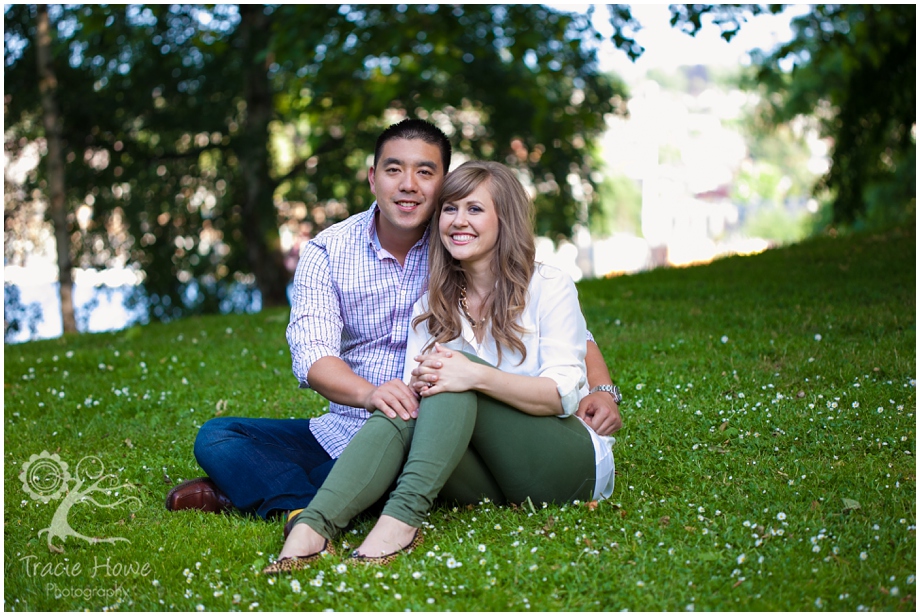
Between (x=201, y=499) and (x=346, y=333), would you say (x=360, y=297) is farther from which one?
(x=201, y=499)

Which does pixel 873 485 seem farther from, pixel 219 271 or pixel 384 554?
pixel 219 271

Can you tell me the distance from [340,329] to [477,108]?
930 cm

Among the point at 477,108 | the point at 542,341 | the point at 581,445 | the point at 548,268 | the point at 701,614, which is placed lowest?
the point at 701,614

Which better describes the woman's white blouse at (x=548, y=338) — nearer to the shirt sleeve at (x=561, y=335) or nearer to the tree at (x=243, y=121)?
the shirt sleeve at (x=561, y=335)

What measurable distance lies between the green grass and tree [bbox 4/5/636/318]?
506 centimetres

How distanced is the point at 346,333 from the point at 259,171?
8792mm

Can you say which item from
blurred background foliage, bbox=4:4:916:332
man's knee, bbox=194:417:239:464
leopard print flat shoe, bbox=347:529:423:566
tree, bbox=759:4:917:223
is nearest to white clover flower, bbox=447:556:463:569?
leopard print flat shoe, bbox=347:529:423:566

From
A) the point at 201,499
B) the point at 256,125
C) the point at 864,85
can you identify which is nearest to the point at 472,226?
the point at 201,499

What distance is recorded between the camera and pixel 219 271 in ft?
42.2

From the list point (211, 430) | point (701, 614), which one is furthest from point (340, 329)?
point (701, 614)

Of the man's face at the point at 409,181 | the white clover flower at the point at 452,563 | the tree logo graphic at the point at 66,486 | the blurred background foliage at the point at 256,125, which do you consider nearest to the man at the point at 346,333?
the man's face at the point at 409,181

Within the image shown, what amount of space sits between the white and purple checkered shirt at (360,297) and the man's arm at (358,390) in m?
0.21

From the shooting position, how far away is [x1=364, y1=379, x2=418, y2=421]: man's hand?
129 inches

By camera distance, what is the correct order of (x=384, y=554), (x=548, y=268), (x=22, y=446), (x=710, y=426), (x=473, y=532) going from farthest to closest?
(x=22, y=446) < (x=710, y=426) < (x=548, y=268) < (x=473, y=532) < (x=384, y=554)
